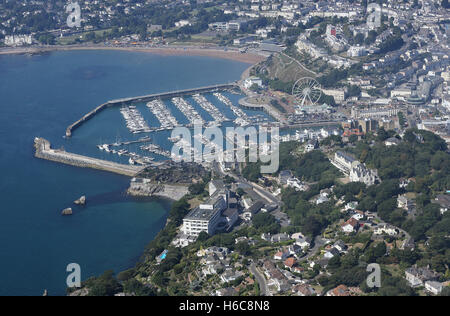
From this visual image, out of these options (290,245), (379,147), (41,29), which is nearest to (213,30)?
(41,29)

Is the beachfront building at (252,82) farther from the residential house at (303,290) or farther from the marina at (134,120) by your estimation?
the residential house at (303,290)

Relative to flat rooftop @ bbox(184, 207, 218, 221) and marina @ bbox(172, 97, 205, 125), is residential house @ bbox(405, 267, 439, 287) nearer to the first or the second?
flat rooftop @ bbox(184, 207, 218, 221)

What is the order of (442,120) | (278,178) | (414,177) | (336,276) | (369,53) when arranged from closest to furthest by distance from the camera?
(336,276)
(414,177)
(278,178)
(442,120)
(369,53)

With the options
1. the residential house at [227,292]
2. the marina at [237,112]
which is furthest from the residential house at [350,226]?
the marina at [237,112]

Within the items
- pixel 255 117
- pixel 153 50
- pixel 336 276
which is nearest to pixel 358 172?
pixel 336 276

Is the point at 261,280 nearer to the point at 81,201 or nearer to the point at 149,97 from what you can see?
the point at 81,201

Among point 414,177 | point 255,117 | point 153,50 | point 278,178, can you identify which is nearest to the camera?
point 414,177

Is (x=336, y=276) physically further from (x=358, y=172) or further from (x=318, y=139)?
(x=318, y=139)

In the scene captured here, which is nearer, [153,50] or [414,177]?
[414,177]
